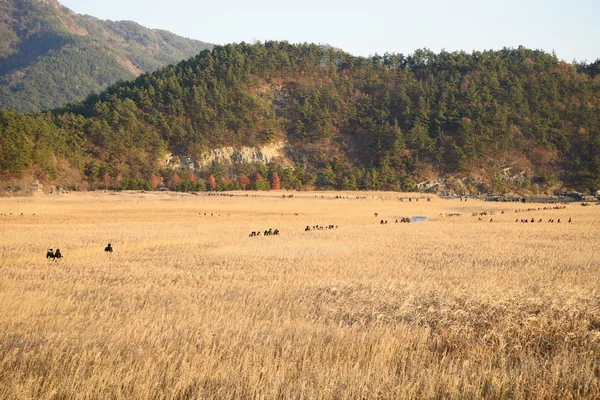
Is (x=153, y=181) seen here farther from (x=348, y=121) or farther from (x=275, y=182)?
(x=348, y=121)

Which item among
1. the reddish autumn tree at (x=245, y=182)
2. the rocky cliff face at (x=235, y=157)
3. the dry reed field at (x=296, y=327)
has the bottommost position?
the dry reed field at (x=296, y=327)

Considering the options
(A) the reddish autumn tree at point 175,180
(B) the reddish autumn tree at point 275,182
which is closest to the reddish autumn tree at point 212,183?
(A) the reddish autumn tree at point 175,180

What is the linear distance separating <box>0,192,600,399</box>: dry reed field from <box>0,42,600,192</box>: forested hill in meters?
88.5

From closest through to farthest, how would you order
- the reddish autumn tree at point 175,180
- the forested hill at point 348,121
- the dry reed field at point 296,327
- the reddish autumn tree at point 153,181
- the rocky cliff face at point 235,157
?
1. the dry reed field at point 296,327
2. the reddish autumn tree at point 153,181
3. the reddish autumn tree at point 175,180
4. the forested hill at point 348,121
5. the rocky cliff face at point 235,157

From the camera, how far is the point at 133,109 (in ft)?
416

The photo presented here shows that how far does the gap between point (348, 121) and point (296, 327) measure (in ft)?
476

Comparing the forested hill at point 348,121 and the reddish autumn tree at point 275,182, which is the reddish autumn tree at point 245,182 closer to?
the forested hill at point 348,121

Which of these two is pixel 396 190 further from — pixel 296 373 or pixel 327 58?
pixel 296 373

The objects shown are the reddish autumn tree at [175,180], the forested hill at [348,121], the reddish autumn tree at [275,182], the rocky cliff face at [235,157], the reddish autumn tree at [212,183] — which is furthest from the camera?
the rocky cliff face at [235,157]

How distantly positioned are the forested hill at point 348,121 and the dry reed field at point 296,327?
8849cm

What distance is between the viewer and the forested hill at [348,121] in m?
114

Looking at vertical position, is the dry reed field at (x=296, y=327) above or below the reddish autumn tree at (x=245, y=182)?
below

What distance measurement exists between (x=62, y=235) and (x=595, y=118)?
157m

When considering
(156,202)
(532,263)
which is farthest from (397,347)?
(156,202)
